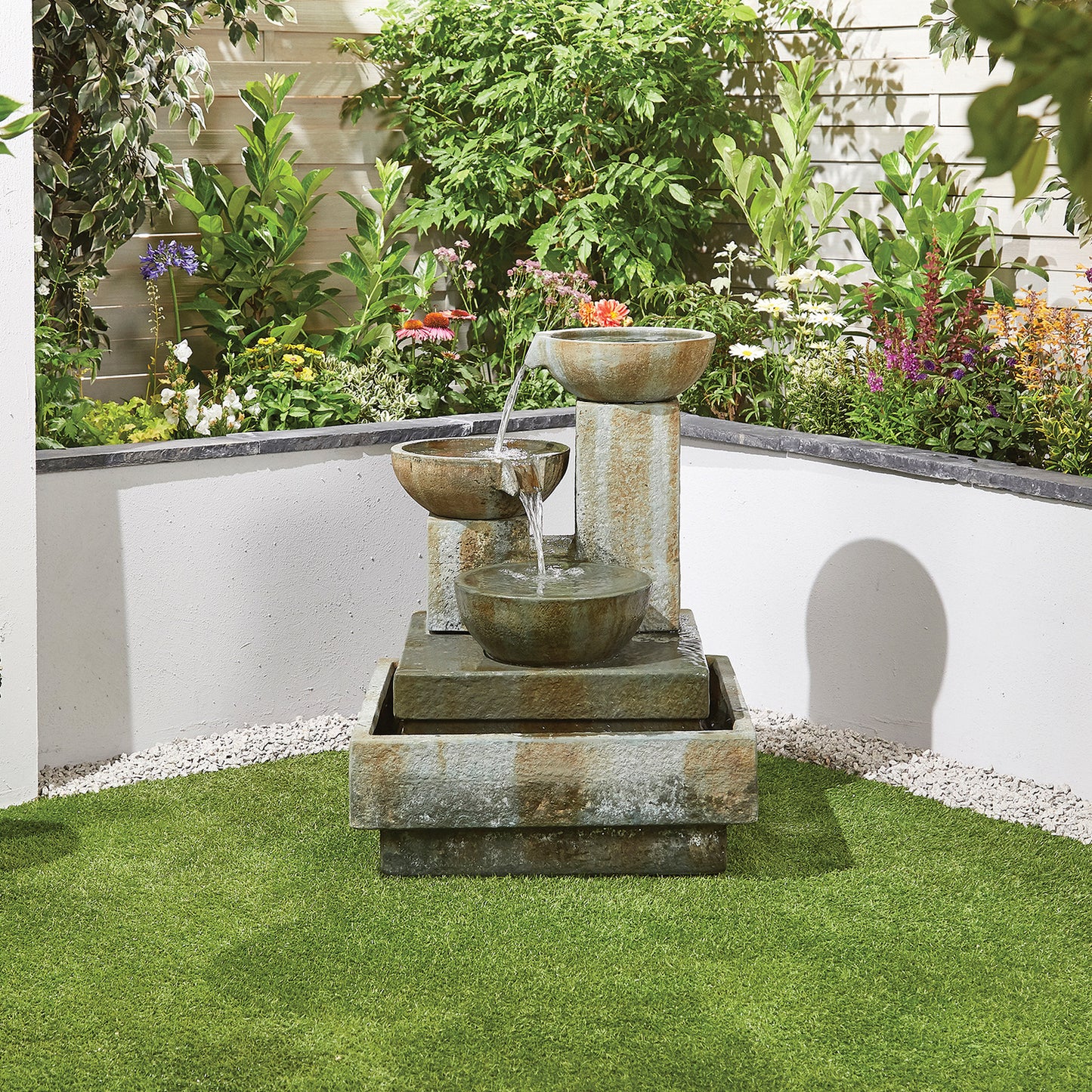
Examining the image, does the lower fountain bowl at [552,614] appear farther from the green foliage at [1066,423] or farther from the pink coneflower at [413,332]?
the pink coneflower at [413,332]

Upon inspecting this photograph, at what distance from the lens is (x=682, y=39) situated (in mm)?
4863

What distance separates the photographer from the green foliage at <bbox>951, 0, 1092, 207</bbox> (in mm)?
519

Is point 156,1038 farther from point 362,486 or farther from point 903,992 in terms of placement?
point 362,486

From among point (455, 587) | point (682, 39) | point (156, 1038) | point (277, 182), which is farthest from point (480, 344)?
point (156, 1038)

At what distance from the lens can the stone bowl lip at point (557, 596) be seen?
309cm

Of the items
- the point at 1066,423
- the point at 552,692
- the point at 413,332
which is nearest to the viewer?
the point at 552,692

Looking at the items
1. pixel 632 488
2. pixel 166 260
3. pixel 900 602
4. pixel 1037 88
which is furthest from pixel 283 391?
pixel 1037 88

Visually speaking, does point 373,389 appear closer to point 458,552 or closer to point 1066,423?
point 458,552

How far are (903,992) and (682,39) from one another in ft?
11.5

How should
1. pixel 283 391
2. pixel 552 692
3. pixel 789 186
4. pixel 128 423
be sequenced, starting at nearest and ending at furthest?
pixel 552 692 < pixel 128 423 < pixel 283 391 < pixel 789 186

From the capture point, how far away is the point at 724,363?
192 inches

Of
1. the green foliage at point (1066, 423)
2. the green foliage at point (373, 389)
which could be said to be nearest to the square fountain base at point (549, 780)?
the green foliage at point (1066, 423)

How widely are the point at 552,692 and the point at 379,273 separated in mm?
2268

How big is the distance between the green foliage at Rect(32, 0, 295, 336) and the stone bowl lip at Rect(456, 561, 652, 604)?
71.1 inches
